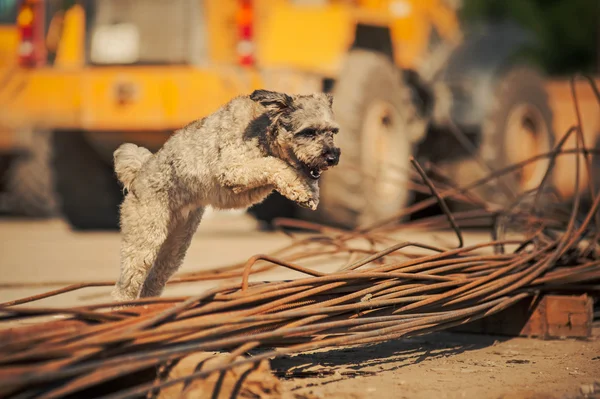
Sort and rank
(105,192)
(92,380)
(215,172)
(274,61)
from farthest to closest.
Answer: (105,192) → (274,61) → (215,172) → (92,380)

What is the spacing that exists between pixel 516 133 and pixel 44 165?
6088 mm

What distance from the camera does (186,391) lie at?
3340 mm

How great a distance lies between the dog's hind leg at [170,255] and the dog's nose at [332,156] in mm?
868

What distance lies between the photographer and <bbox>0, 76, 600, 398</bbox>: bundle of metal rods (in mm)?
3178

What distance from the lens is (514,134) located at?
37.3 ft

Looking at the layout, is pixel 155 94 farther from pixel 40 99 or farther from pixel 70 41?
pixel 70 41

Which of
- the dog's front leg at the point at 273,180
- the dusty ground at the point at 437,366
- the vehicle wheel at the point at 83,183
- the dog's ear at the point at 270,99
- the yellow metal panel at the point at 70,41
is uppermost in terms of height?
the yellow metal panel at the point at 70,41

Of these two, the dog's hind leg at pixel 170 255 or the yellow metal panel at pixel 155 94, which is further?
the yellow metal panel at pixel 155 94

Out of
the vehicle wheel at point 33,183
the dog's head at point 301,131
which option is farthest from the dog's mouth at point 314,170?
the vehicle wheel at point 33,183

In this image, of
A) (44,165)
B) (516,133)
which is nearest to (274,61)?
(516,133)

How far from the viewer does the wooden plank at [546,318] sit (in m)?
5.09

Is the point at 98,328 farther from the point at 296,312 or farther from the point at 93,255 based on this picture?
the point at 93,255

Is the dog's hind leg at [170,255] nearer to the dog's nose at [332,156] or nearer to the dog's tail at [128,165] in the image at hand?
the dog's tail at [128,165]

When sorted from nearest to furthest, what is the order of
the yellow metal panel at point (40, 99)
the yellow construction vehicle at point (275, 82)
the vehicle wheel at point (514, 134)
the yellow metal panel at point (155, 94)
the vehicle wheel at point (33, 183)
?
the yellow metal panel at point (155, 94) → the yellow construction vehicle at point (275, 82) → the yellow metal panel at point (40, 99) → the vehicle wheel at point (514, 134) → the vehicle wheel at point (33, 183)
